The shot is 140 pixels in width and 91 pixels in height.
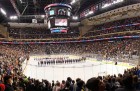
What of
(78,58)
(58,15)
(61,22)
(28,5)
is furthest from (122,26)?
(58,15)

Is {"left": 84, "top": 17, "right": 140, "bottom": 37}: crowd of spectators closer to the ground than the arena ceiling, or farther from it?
closer to the ground

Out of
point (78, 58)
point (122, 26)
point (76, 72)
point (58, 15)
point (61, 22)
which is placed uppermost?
point (58, 15)

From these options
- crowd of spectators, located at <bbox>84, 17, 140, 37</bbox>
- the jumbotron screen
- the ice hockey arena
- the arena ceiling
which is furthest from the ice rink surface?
crowd of spectators, located at <bbox>84, 17, 140, 37</bbox>

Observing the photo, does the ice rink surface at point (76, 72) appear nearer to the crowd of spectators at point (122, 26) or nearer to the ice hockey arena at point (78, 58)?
the ice hockey arena at point (78, 58)

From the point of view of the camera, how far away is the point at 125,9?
38.3 meters

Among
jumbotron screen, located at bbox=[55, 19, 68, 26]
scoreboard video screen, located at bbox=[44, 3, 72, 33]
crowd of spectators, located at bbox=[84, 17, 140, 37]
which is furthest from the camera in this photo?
crowd of spectators, located at bbox=[84, 17, 140, 37]

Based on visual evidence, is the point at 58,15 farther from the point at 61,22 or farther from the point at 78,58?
the point at 78,58

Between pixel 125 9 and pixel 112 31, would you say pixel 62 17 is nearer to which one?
pixel 125 9

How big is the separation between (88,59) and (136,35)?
32.6 feet

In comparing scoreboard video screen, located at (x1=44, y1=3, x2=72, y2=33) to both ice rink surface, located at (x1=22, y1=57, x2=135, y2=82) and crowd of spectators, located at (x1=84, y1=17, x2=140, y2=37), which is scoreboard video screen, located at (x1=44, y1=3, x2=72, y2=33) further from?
crowd of spectators, located at (x1=84, y1=17, x2=140, y2=37)

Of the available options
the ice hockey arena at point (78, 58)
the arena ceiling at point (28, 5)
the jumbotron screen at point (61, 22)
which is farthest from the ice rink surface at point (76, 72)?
the arena ceiling at point (28, 5)

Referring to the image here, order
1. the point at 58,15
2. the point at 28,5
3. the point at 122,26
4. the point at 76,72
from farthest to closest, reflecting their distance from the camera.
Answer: the point at 122,26
the point at 28,5
the point at 58,15
the point at 76,72

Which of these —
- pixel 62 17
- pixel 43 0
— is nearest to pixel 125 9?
pixel 43 0

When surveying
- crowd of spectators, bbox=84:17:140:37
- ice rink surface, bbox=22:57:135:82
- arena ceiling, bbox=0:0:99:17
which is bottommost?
ice rink surface, bbox=22:57:135:82
